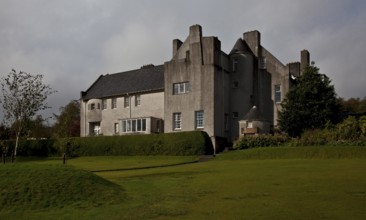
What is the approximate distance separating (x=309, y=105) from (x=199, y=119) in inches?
464

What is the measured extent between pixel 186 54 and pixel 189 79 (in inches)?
123

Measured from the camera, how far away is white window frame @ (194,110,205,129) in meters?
49.8

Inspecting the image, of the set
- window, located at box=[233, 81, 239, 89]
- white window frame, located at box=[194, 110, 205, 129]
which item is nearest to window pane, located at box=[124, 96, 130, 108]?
white window frame, located at box=[194, 110, 205, 129]

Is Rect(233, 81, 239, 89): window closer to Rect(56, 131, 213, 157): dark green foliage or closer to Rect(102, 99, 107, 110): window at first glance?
Rect(56, 131, 213, 157): dark green foliage

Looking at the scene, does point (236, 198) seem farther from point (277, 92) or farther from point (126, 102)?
point (126, 102)

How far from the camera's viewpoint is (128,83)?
6159cm

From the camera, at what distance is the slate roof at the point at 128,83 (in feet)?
190

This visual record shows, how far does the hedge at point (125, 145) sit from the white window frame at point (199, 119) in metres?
5.68

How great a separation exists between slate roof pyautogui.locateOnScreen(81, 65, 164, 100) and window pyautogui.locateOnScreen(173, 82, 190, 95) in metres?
3.02

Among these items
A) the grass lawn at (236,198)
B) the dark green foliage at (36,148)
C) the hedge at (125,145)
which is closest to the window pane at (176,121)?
the hedge at (125,145)

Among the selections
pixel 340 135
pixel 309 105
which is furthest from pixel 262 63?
pixel 340 135

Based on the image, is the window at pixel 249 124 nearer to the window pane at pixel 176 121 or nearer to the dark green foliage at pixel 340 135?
the dark green foliage at pixel 340 135

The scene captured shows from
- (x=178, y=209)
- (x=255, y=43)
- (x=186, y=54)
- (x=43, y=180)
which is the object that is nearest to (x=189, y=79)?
(x=186, y=54)

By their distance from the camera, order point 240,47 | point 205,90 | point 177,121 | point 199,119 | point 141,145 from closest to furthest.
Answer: point 141,145 < point 205,90 < point 199,119 < point 177,121 < point 240,47
